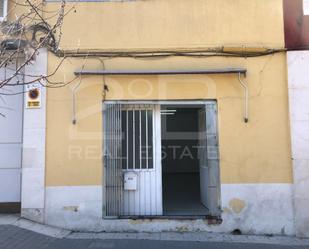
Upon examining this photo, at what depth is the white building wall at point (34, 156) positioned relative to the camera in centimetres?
735

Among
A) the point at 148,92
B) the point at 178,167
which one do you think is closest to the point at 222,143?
the point at 148,92

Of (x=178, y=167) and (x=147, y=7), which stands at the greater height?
(x=147, y=7)

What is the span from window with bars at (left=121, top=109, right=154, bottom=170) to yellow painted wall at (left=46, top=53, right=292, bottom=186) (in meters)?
0.42

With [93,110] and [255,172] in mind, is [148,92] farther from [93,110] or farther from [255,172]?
[255,172]

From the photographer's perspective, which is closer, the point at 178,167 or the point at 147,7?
the point at 147,7

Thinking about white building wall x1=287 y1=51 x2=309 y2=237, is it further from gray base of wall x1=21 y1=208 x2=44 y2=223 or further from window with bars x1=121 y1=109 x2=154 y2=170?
gray base of wall x1=21 y1=208 x2=44 y2=223

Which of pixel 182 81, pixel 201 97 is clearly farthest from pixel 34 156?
pixel 201 97

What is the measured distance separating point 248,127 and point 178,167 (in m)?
8.17

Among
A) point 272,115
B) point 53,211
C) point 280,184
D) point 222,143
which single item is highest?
point 272,115

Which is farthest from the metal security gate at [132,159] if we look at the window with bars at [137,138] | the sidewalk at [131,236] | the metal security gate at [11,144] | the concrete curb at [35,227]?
the metal security gate at [11,144]

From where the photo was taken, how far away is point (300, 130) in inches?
291

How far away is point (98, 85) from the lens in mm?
7551

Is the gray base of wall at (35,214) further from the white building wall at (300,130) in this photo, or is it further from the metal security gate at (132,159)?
the white building wall at (300,130)

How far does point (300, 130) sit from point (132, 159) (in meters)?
3.17
